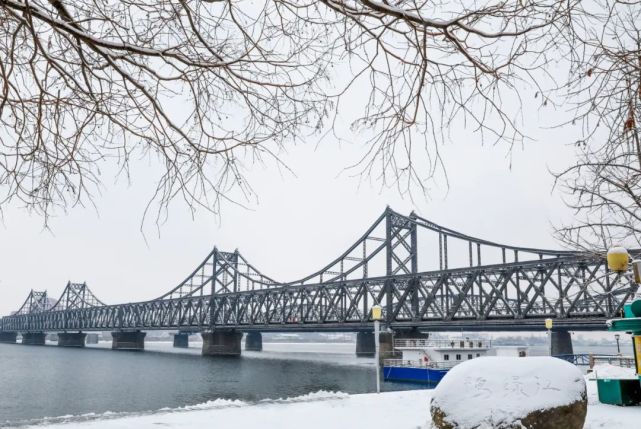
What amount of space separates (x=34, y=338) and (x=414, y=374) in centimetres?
17180

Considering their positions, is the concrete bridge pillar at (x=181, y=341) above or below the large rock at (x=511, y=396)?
below

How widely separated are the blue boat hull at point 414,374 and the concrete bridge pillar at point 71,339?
133m

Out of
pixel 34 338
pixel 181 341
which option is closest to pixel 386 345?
pixel 181 341

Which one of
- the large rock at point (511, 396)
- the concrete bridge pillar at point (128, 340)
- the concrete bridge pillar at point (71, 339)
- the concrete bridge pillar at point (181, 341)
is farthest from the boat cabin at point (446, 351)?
the concrete bridge pillar at point (181, 341)

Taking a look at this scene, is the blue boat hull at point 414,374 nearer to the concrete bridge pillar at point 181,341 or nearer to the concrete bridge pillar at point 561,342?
the concrete bridge pillar at point 561,342

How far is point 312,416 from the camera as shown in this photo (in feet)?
36.2

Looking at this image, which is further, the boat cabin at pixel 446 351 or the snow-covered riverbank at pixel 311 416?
the boat cabin at pixel 446 351

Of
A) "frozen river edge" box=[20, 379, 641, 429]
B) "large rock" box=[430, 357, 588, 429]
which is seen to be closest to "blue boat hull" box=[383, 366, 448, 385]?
"frozen river edge" box=[20, 379, 641, 429]

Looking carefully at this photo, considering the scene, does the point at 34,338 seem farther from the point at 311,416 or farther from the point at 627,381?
the point at 627,381

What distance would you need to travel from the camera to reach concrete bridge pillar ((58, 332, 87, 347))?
6220 inches

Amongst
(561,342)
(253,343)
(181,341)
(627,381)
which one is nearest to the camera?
(627,381)

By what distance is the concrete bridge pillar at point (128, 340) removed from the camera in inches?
5212

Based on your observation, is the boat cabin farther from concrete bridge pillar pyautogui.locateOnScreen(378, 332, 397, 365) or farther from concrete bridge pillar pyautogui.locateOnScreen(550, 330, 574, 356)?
concrete bridge pillar pyautogui.locateOnScreen(550, 330, 574, 356)

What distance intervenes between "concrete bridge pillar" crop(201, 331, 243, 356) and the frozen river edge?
96.2 m
